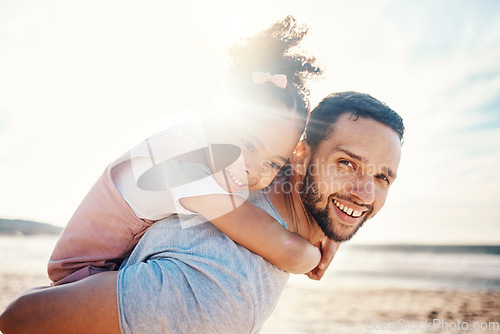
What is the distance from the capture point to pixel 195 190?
2.22m

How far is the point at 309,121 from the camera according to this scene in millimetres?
3191

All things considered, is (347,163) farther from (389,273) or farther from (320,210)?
(389,273)

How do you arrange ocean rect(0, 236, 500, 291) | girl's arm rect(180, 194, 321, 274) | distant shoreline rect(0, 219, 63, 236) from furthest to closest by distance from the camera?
distant shoreline rect(0, 219, 63, 236) < ocean rect(0, 236, 500, 291) < girl's arm rect(180, 194, 321, 274)

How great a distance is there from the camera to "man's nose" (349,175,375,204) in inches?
110

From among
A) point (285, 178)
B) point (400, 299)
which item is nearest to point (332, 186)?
point (285, 178)

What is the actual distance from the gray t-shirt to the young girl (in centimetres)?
8

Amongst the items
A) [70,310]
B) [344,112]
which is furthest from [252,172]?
[70,310]

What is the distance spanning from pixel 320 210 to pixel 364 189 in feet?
1.13

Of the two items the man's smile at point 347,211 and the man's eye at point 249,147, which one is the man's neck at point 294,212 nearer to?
the man's smile at point 347,211

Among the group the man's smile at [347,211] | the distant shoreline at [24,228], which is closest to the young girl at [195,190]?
the man's smile at [347,211]

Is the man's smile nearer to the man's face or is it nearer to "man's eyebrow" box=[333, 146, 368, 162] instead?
the man's face

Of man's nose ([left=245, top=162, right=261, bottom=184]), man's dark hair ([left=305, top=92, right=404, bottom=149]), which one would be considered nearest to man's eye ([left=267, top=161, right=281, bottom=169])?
man's nose ([left=245, top=162, right=261, bottom=184])

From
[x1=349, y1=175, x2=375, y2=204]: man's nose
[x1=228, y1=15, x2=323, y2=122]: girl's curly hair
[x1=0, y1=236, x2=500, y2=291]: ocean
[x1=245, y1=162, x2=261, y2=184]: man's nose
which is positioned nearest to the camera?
[x1=245, y1=162, x2=261, y2=184]: man's nose

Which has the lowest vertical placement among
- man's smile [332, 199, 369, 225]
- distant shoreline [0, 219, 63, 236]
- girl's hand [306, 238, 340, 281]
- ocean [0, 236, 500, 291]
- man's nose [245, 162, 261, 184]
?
distant shoreline [0, 219, 63, 236]
